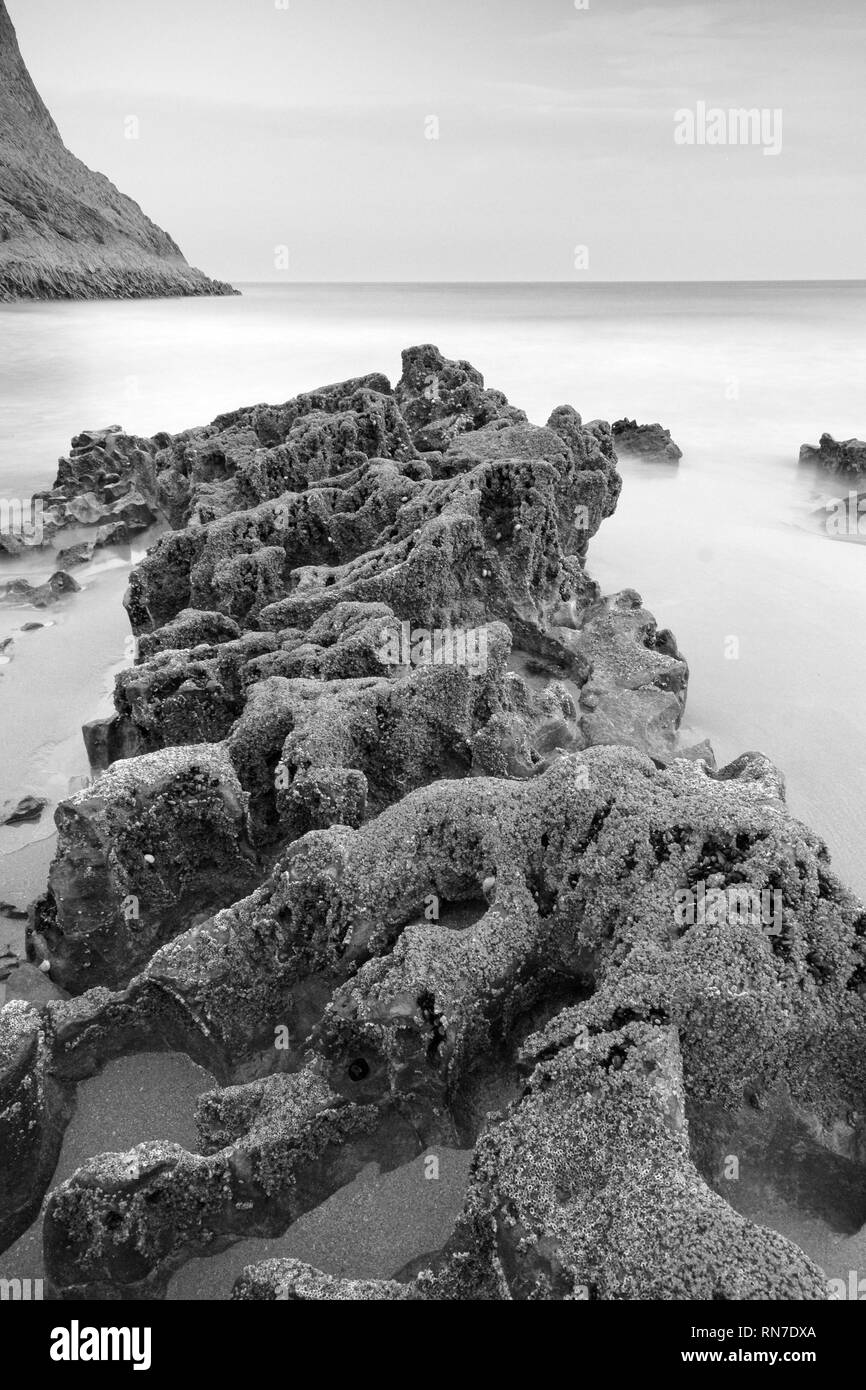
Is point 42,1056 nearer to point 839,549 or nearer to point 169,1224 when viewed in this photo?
point 169,1224

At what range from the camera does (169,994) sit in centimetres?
389

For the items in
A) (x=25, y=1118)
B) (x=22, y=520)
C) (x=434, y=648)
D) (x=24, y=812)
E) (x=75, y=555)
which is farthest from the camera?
(x=22, y=520)

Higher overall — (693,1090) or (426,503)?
(426,503)

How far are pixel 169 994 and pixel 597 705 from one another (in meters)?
3.92

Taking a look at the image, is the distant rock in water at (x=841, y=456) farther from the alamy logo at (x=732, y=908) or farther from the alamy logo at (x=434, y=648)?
the alamy logo at (x=732, y=908)

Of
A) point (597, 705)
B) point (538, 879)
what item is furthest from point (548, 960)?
point (597, 705)

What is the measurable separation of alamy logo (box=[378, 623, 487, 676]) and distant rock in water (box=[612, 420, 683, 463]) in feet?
42.7

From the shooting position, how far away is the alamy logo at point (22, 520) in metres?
13.5

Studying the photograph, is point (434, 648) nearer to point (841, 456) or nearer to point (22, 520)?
point (22, 520)

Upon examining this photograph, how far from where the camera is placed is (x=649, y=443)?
18.2 meters
